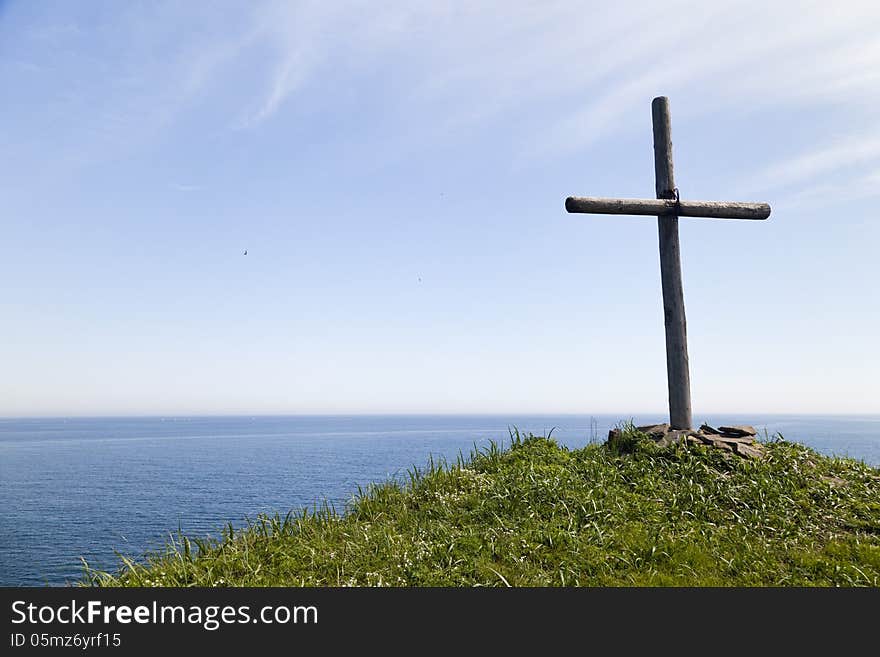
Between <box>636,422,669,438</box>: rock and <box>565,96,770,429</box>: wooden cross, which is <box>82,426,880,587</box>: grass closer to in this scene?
<box>636,422,669,438</box>: rock

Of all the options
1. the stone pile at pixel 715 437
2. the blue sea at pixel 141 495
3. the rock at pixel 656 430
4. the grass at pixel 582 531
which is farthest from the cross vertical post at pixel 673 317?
the blue sea at pixel 141 495

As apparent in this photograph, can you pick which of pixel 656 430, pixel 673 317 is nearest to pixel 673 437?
pixel 656 430

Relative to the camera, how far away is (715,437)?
33.9 feet

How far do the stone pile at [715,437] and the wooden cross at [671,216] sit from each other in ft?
0.98

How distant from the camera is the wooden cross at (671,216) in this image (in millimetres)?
10602

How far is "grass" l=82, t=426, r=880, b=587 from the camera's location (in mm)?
6348

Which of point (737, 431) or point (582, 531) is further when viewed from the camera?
point (737, 431)

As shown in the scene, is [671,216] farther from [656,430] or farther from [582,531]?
[582,531]

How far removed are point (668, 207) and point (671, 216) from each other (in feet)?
0.63

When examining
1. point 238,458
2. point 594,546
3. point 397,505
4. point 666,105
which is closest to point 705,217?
point 666,105

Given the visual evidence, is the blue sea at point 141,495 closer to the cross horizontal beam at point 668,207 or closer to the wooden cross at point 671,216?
the wooden cross at point 671,216

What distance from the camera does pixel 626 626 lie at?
5070 millimetres

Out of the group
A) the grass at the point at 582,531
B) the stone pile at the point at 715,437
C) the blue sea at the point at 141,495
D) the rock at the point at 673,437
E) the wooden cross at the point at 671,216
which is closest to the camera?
the grass at the point at 582,531

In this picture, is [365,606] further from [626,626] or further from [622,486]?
[622,486]
